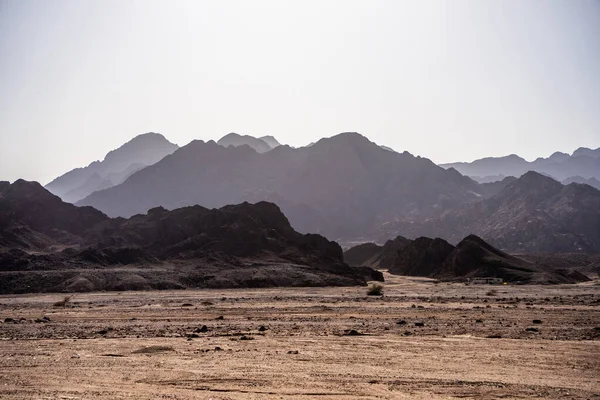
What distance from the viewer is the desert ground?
13.7 meters

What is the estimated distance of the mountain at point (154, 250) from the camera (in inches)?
2633

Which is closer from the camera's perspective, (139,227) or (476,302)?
(476,302)

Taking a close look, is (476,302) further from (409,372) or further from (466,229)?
(466,229)

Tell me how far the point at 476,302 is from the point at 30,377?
32913 mm

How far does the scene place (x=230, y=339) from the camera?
866 inches

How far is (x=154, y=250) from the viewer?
93.3 metres

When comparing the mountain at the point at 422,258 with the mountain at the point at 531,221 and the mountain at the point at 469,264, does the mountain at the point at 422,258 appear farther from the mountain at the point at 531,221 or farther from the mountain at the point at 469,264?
the mountain at the point at 531,221

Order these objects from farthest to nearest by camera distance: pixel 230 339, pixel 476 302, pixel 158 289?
pixel 158 289 < pixel 476 302 < pixel 230 339

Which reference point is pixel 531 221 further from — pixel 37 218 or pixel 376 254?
pixel 37 218

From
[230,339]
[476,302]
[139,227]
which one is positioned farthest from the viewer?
[139,227]

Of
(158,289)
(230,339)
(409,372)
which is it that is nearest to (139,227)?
(158,289)

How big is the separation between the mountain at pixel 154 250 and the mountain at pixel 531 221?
255 ft

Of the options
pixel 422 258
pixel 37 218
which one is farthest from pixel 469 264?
pixel 37 218

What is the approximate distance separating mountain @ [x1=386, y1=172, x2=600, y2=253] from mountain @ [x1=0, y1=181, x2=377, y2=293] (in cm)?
7778
